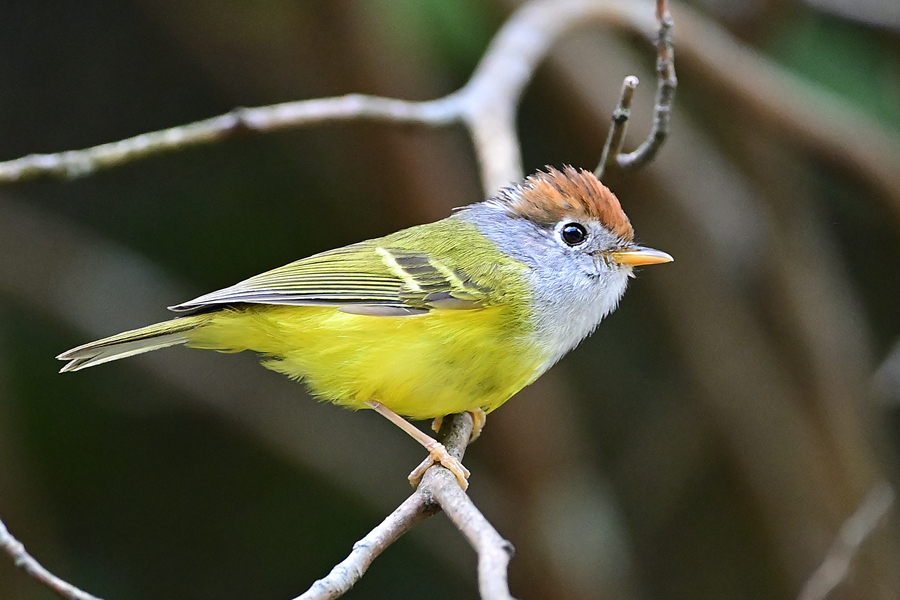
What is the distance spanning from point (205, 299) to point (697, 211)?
287cm

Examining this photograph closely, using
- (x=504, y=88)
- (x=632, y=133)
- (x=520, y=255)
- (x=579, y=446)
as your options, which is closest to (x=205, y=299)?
(x=520, y=255)

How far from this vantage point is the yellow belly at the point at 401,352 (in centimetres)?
276

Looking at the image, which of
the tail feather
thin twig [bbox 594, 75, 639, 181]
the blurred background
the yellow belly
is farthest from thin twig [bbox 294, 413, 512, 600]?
the blurred background

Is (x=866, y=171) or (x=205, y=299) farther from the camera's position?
(x=866, y=171)

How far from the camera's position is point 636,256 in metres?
3.06

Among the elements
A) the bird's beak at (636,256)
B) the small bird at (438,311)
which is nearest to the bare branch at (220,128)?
the small bird at (438,311)

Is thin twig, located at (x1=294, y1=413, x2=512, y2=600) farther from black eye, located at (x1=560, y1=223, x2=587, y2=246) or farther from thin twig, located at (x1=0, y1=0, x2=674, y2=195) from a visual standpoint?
thin twig, located at (x1=0, y1=0, x2=674, y2=195)

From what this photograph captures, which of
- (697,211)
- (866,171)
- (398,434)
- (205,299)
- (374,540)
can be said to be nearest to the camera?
(374,540)

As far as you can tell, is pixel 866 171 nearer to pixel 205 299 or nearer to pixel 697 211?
pixel 697 211

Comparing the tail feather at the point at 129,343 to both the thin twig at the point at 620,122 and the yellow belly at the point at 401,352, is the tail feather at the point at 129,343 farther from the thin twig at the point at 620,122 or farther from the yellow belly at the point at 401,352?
the thin twig at the point at 620,122

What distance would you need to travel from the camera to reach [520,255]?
3.15 meters

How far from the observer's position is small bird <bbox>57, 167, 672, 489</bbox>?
278 centimetres

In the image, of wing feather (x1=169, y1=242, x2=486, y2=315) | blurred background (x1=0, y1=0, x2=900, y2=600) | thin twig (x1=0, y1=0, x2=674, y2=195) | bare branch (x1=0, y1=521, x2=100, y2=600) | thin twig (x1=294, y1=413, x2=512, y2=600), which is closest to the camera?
thin twig (x1=294, y1=413, x2=512, y2=600)

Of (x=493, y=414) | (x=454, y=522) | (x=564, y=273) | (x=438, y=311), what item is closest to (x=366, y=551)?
(x=454, y=522)
